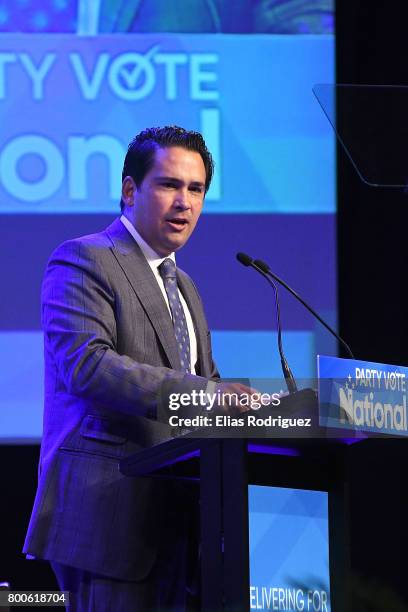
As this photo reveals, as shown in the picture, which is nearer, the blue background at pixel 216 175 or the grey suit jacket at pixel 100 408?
the grey suit jacket at pixel 100 408

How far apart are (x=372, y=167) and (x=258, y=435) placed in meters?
1.03

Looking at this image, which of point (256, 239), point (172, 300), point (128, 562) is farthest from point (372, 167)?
point (256, 239)

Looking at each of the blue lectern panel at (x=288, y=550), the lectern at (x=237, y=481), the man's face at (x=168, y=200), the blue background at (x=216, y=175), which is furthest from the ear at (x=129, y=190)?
the blue background at (x=216, y=175)

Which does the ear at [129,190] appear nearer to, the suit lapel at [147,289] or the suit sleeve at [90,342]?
the suit lapel at [147,289]

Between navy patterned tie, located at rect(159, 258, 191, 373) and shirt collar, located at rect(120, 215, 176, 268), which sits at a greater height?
shirt collar, located at rect(120, 215, 176, 268)

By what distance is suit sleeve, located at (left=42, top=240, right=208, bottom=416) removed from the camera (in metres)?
2.45

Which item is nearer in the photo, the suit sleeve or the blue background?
the suit sleeve

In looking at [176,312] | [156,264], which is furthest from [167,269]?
[176,312]

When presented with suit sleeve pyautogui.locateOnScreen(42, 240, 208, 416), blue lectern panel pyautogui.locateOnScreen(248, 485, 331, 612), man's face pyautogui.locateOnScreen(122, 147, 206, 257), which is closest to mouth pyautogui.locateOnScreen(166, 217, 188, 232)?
man's face pyautogui.locateOnScreen(122, 147, 206, 257)

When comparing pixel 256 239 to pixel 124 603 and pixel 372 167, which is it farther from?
pixel 124 603

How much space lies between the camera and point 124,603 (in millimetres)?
2441

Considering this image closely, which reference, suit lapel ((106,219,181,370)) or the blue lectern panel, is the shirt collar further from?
the blue lectern panel

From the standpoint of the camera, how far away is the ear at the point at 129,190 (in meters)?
2.96

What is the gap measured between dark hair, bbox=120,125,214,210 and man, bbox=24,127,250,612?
0.23m
